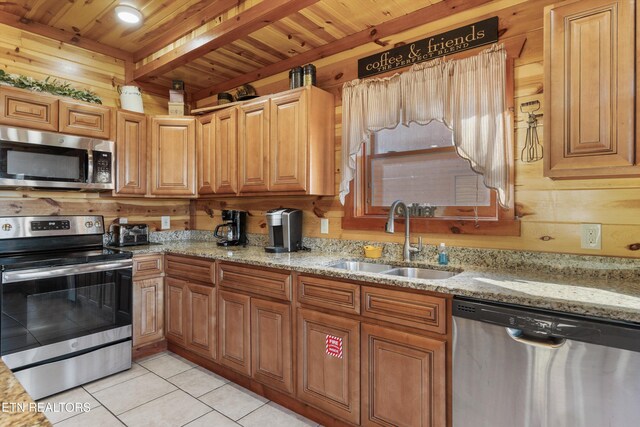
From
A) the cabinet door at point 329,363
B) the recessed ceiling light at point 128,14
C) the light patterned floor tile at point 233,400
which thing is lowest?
the light patterned floor tile at point 233,400

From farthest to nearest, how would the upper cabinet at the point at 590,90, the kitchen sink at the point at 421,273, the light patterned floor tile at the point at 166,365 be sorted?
1. the light patterned floor tile at the point at 166,365
2. the kitchen sink at the point at 421,273
3. the upper cabinet at the point at 590,90

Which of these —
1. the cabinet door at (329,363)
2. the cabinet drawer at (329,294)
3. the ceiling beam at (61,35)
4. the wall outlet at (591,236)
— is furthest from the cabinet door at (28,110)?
the wall outlet at (591,236)

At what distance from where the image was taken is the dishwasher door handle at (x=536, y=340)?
1.32 m

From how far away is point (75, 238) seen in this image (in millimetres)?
2881

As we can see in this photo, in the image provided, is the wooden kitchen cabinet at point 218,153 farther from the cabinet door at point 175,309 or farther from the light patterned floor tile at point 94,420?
the light patterned floor tile at point 94,420

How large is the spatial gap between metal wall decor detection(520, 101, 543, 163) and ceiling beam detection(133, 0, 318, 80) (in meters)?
1.34

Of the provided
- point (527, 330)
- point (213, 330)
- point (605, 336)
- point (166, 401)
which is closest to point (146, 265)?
point (213, 330)

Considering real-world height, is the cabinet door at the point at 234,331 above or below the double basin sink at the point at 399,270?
below

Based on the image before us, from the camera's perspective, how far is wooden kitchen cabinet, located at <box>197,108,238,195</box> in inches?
118

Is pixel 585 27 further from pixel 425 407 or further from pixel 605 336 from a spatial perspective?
pixel 425 407

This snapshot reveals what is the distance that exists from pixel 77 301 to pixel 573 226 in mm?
3067

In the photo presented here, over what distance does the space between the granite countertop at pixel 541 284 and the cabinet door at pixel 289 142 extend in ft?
2.12

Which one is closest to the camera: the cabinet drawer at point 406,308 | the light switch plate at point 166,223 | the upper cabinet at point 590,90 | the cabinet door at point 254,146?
the upper cabinet at point 590,90

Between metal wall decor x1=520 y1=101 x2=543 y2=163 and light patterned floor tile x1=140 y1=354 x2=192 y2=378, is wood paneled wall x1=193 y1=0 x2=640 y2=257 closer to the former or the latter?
metal wall decor x1=520 y1=101 x2=543 y2=163
